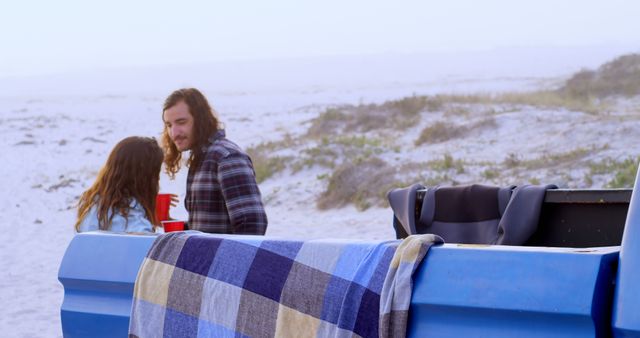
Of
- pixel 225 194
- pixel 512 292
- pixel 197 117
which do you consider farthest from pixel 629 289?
pixel 197 117

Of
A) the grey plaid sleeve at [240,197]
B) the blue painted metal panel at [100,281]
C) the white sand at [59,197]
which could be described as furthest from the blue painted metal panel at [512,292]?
the white sand at [59,197]

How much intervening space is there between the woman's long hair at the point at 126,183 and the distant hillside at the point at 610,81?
986 inches

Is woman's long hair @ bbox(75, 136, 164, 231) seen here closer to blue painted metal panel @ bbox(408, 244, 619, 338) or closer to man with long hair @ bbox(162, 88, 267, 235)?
man with long hair @ bbox(162, 88, 267, 235)

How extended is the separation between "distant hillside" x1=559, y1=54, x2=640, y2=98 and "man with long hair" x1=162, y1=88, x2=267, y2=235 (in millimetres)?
24547

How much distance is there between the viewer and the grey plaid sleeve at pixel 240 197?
4.93m

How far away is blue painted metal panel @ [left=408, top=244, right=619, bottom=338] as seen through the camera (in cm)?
207

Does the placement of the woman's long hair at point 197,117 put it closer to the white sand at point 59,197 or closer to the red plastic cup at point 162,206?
the red plastic cup at point 162,206

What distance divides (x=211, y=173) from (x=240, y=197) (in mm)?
191

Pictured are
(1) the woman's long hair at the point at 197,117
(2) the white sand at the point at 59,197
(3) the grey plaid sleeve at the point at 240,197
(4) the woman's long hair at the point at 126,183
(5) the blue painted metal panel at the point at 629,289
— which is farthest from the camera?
(2) the white sand at the point at 59,197

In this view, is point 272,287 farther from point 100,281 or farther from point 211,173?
point 211,173

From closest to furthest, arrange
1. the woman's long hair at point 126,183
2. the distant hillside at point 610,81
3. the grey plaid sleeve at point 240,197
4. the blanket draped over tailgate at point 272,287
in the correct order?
the blanket draped over tailgate at point 272,287 → the woman's long hair at point 126,183 → the grey plaid sleeve at point 240,197 → the distant hillside at point 610,81

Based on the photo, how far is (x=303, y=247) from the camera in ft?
8.78

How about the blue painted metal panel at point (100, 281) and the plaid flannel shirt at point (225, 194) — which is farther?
the plaid flannel shirt at point (225, 194)

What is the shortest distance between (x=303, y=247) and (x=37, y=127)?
3294cm
